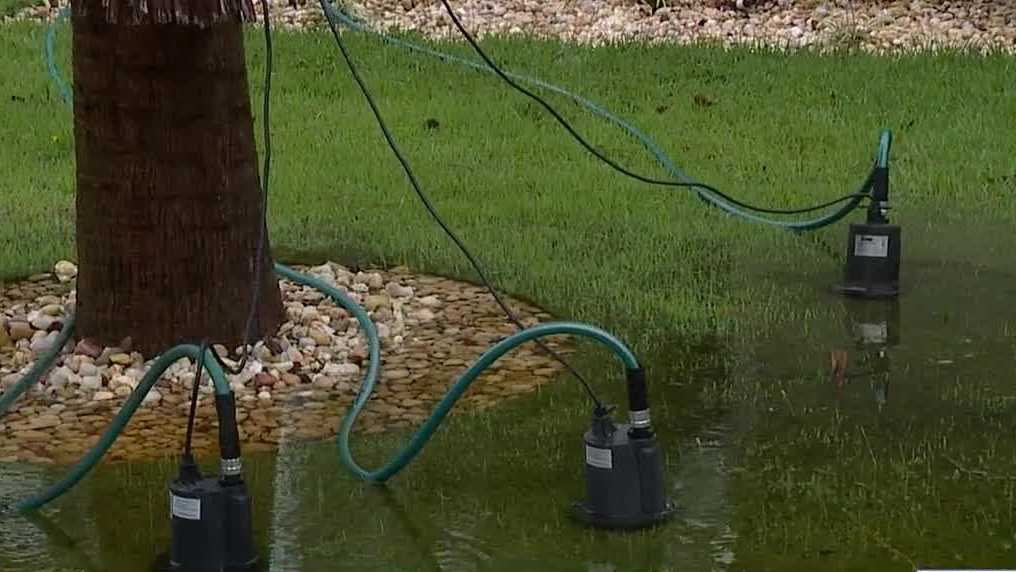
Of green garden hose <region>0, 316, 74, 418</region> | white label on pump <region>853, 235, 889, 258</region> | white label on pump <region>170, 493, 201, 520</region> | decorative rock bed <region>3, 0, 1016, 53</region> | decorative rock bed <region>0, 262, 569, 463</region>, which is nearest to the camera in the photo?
white label on pump <region>170, 493, 201, 520</region>

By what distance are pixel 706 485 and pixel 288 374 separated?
1493 mm

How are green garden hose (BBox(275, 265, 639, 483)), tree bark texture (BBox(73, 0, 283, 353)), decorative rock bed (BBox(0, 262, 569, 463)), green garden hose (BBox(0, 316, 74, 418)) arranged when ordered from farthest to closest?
tree bark texture (BBox(73, 0, 283, 353)) < green garden hose (BBox(0, 316, 74, 418)) < decorative rock bed (BBox(0, 262, 569, 463)) < green garden hose (BBox(275, 265, 639, 483))

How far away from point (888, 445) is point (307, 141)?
15.0ft

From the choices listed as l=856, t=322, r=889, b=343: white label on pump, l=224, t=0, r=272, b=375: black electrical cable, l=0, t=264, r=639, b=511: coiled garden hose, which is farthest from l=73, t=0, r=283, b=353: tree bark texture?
l=856, t=322, r=889, b=343: white label on pump

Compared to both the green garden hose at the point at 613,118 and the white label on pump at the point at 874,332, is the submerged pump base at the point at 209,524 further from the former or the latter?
the white label on pump at the point at 874,332

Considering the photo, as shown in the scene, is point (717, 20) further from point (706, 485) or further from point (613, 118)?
point (706, 485)

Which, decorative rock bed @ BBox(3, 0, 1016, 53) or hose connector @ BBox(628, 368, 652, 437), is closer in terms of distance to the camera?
hose connector @ BBox(628, 368, 652, 437)

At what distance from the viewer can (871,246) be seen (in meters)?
5.81

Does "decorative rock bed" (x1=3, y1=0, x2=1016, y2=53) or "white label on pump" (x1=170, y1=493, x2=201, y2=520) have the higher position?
"decorative rock bed" (x1=3, y1=0, x2=1016, y2=53)

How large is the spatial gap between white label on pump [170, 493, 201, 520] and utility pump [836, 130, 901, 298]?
117 inches

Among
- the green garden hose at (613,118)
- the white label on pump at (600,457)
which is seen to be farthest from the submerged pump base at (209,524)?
the green garden hose at (613,118)

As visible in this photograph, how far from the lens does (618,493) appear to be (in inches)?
151

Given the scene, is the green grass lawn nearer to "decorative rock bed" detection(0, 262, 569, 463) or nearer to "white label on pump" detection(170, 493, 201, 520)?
"decorative rock bed" detection(0, 262, 569, 463)

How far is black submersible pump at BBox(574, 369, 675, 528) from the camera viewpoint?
12.5 feet
